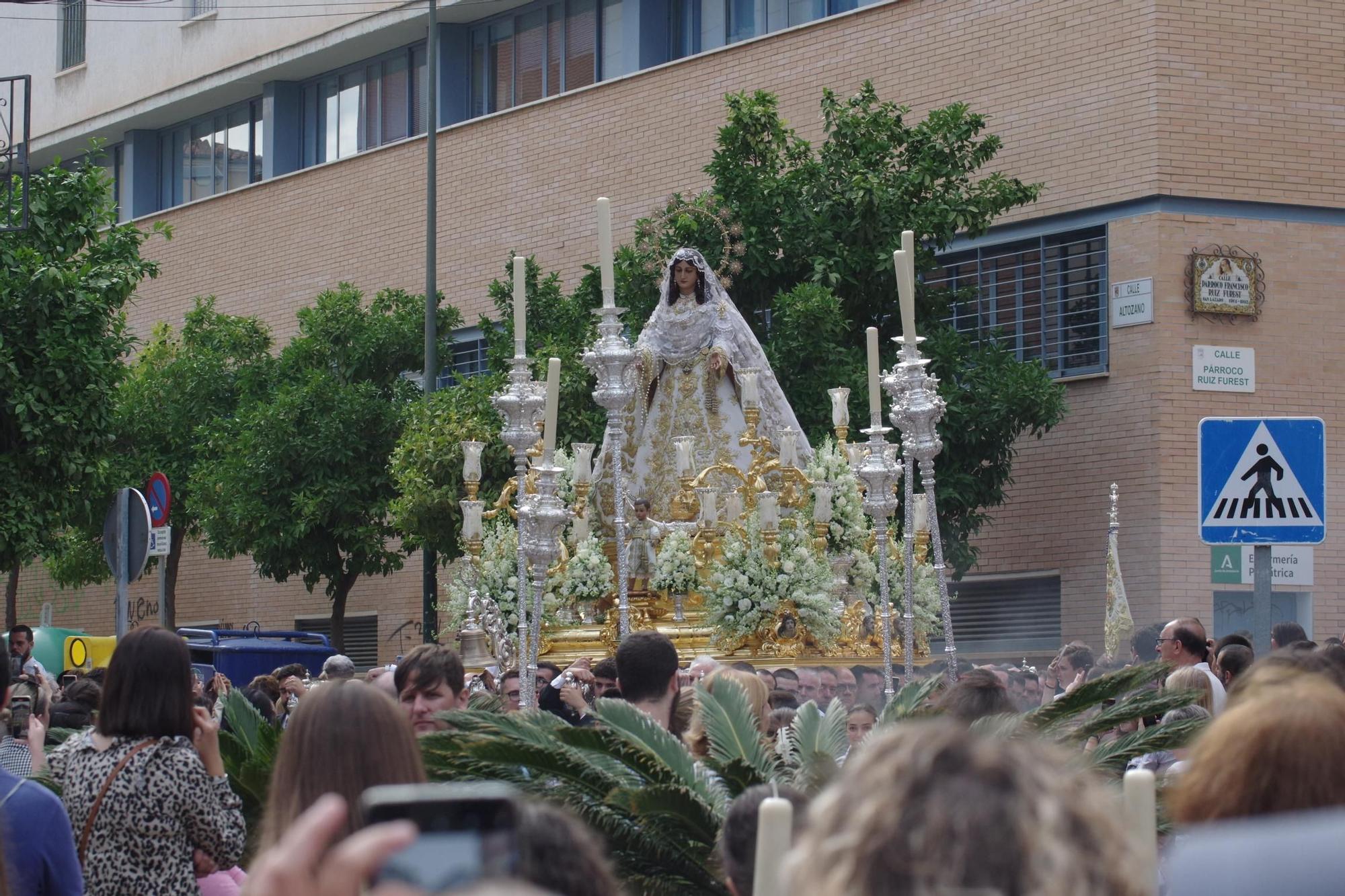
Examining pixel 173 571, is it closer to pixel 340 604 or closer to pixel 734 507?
pixel 340 604

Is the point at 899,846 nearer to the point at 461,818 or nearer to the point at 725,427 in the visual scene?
the point at 461,818

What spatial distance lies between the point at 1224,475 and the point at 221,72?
2691cm

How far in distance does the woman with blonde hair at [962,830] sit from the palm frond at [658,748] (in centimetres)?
410

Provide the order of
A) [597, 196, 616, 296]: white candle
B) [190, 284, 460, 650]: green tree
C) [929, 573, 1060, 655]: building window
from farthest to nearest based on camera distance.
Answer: [190, 284, 460, 650]: green tree → [929, 573, 1060, 655]: building window → [597, 196, 616, 296]: white candle

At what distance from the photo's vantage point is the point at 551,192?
28516 millimetres

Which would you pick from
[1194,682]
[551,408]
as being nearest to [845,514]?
[551,408]

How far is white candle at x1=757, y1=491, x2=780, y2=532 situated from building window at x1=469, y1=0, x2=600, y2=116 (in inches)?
649

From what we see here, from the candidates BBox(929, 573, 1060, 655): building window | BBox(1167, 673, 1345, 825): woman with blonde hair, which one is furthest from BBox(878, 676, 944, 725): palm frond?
BBox(929, 573, 1060, 655): building window

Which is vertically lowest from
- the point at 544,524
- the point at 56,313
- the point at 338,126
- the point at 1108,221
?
the point at 544,524

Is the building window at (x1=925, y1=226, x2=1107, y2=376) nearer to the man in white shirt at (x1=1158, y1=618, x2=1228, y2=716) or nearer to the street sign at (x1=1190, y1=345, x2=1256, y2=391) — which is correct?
the street sign at (x1=1190, y1=345, x2=1256, y2=391)

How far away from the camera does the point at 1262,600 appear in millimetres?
9344

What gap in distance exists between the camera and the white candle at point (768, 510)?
13.1 metres

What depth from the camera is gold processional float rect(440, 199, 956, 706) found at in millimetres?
11719

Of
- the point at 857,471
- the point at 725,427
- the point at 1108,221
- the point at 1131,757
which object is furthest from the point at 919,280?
the point at 1131,757
